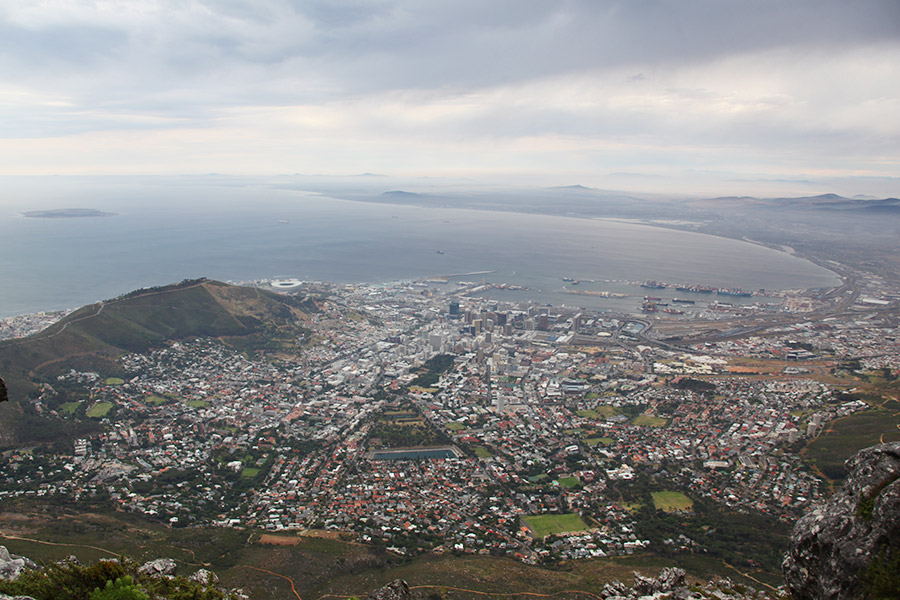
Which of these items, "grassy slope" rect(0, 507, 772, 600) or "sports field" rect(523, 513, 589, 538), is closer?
"grassy slope" rect(0, 507, 772, 600)

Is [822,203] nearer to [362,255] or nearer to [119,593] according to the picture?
[362,255]

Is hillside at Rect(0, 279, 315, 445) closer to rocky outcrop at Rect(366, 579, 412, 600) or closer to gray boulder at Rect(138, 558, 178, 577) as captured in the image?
gray boulder at Rect(138, 558, 178, 577)

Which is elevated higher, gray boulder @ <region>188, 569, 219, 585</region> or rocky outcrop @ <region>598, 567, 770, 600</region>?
rocky outcrop @ <region>598, 567, 770, 600</region>

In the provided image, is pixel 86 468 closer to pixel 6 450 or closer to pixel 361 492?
pixel 6 450

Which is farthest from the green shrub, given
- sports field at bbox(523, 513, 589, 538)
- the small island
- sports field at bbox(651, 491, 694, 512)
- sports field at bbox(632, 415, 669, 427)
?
the small island

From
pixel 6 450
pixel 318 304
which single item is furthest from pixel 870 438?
pixel 318 304

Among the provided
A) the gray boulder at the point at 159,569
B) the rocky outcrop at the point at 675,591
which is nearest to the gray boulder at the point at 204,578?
the gray boulder at the point at 159,569
